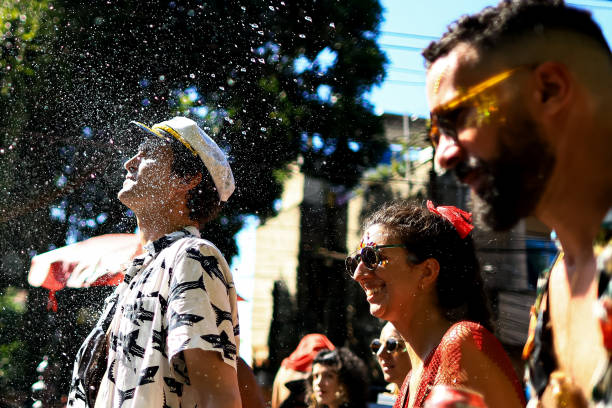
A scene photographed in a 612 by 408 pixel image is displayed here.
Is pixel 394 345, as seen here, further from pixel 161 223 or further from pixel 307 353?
pixel 307 353

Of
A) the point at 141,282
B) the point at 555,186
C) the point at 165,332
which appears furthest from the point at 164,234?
the point at 555,186

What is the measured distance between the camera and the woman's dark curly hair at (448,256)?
8.03 ft

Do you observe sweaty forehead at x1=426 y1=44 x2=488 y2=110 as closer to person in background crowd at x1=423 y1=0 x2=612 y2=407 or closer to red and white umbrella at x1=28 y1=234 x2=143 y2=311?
person in background crowd at x1=423 y1=0 x2=612 y2=407

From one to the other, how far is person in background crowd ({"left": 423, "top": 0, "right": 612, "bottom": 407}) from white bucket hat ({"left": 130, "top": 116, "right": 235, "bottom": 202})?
1369 millimetres

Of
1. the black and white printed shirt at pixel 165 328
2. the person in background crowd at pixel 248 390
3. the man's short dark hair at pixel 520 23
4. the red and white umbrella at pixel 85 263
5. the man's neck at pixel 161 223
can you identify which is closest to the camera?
the man's short dark hair at pixel 520 23

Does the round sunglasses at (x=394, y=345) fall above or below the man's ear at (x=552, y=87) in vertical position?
below

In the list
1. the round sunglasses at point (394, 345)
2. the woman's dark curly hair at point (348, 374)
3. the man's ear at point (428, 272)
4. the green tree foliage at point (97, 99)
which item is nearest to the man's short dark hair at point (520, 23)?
the man's ear at point (428, 272)

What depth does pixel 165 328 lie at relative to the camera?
78.2 inches

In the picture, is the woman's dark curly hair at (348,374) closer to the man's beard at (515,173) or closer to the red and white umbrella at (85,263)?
the red and white umbrella at (85,263)

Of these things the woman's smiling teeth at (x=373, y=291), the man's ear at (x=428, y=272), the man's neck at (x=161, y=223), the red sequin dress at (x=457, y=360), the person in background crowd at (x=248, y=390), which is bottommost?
the person in background crowd at (x=248, y=390)

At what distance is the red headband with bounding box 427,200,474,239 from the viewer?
257 cm

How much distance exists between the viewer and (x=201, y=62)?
7250mm

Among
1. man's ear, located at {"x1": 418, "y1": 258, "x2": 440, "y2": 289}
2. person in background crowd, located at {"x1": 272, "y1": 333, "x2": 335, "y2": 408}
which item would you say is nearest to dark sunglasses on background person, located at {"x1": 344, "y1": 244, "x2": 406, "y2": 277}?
man's ear, located at {"x1": 418, "y1": 258, "x2": 440, "y2": 289}

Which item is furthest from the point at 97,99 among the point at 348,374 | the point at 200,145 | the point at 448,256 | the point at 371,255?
the point at 448,256
